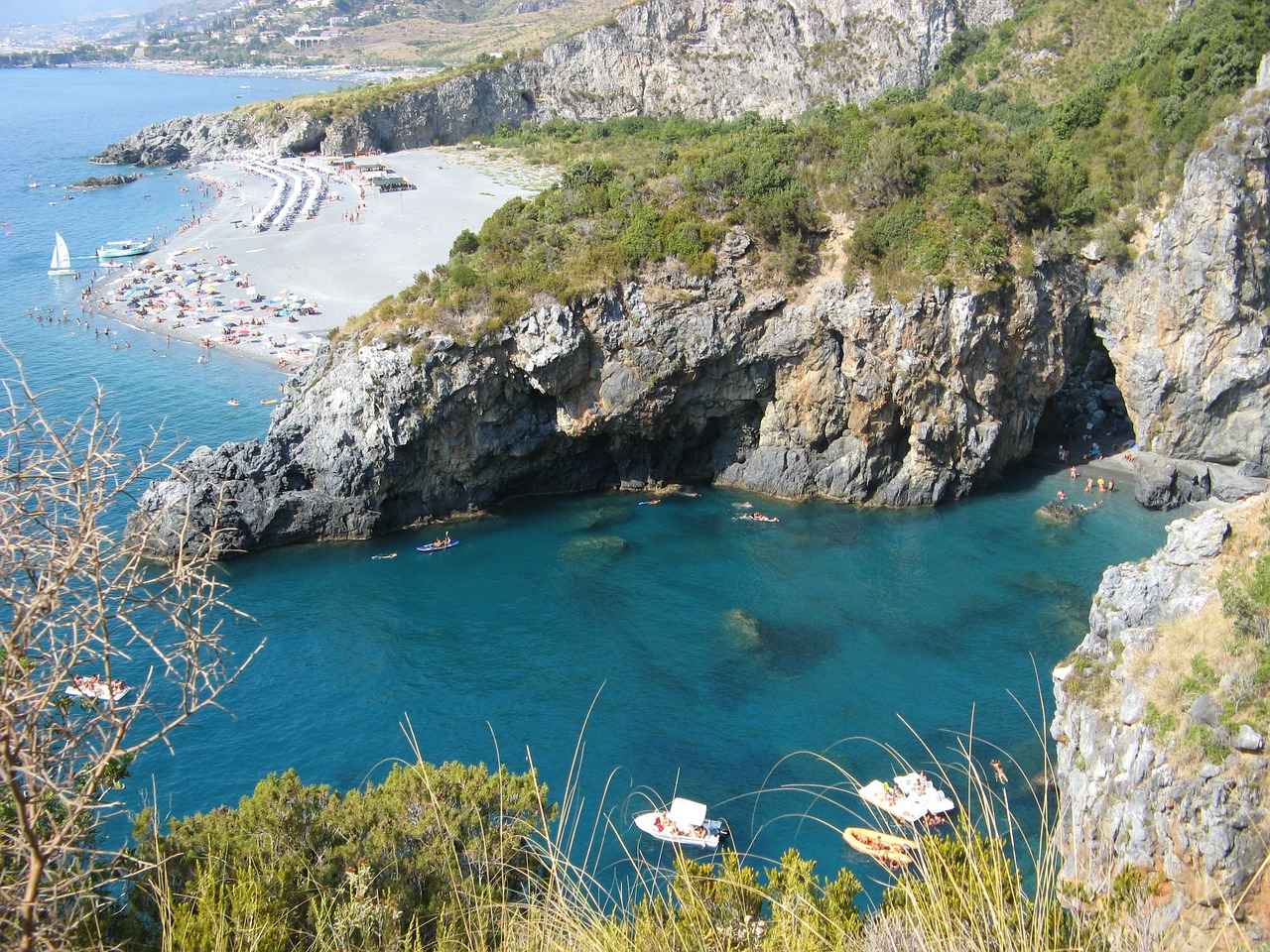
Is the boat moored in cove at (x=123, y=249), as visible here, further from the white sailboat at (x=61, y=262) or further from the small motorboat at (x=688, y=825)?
the small motorboat at (x=688, y=825)

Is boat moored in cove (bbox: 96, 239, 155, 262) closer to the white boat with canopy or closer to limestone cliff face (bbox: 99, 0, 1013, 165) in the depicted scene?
limestone cliff face (bbox: 99, 0, 1013, 165)

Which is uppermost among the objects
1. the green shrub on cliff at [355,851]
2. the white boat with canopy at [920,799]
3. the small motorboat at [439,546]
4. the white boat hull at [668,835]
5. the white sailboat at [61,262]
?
the white sailboat at [61,262]

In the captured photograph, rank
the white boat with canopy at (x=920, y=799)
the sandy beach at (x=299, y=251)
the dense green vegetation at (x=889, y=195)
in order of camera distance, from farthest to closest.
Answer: the sandy beach at (x=299, y=251) < the dense green vegetation at (x=889, y=195) < the white boat with canopy at (x=920, y=799)

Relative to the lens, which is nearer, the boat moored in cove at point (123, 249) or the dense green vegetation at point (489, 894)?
the dense green vegetation at point (489, 894)

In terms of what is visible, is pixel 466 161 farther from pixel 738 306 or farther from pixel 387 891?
pixel 387 891

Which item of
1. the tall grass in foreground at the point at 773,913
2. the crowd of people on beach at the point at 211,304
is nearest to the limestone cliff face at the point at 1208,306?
the tall grass in foreground at the point at 773,913

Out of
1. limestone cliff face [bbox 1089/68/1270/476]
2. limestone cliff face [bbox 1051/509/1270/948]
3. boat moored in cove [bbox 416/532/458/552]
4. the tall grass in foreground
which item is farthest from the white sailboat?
the tall grass in foreground
